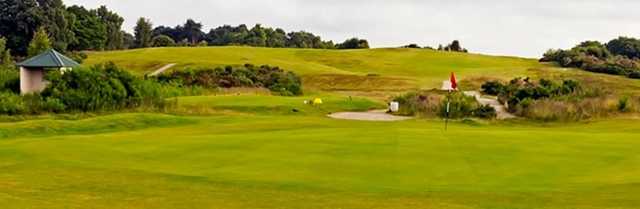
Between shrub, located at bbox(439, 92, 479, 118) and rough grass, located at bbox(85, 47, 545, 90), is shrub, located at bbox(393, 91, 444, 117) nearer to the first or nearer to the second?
shrub, located at bbox(439, 92, 479, 118)

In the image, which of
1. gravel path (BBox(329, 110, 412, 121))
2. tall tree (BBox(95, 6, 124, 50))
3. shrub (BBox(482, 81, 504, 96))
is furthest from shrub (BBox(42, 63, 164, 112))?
tall tree (BBox(95, 6, 124, 50))

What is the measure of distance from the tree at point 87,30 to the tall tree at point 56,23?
7.53m

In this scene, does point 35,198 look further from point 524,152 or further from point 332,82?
point 332,82

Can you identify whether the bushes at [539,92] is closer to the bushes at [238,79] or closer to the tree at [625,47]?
the bushes at [238,79]

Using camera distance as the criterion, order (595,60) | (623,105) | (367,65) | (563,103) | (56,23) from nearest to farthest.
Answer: (563,103)
(623,105)
(595,60)
(56,23)
(367,65)

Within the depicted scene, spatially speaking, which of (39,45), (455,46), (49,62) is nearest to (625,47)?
(455,46)

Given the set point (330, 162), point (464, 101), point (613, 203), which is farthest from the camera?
point (464, 101)

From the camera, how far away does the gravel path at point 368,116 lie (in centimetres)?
4656

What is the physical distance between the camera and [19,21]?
11656cm

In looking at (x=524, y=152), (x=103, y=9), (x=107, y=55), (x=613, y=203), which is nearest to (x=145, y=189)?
(x=613, y=203)

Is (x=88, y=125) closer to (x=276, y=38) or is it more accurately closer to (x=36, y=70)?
(x=36, y=70)

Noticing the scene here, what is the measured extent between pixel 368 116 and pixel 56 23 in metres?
79.6

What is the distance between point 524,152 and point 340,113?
29.3 m

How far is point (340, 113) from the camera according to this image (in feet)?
168
